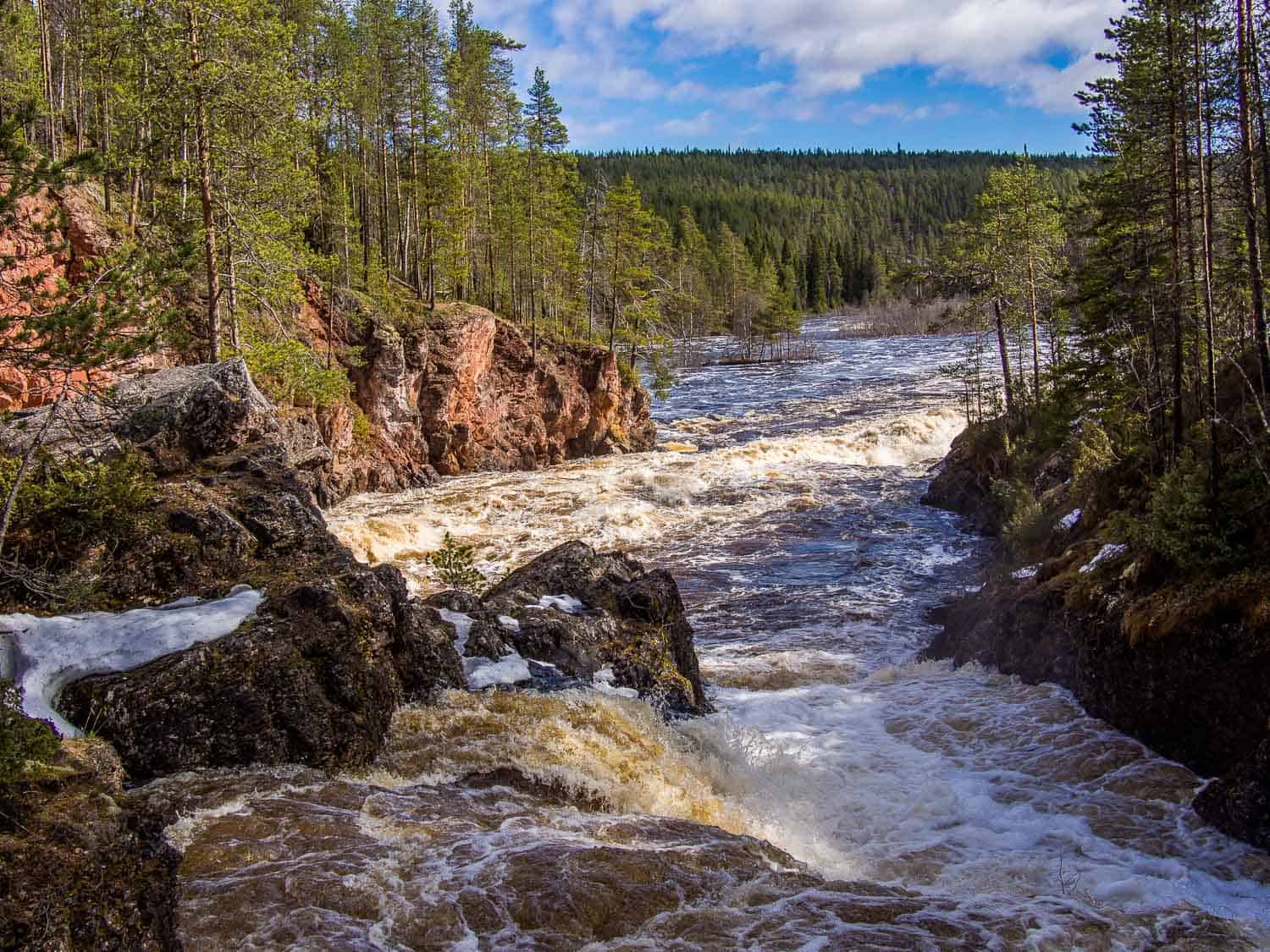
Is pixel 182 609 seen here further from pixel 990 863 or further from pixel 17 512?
pixel 990 863

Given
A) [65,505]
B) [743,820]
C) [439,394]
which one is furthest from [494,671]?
[439,394]

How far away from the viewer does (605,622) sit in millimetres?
10367

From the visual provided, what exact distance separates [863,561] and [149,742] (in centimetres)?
1614

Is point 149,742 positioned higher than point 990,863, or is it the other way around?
point 149,742

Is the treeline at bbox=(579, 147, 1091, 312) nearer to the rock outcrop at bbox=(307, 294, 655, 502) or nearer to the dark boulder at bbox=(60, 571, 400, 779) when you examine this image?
the rock outcrop at bbox=(307, 294, 655, 502)

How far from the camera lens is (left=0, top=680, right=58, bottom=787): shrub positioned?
4176 mm

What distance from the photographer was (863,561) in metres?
19.4

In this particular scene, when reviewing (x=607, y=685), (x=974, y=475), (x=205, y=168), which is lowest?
(x=607, y=685)

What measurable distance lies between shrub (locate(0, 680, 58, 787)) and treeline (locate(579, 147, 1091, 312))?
3341 inches

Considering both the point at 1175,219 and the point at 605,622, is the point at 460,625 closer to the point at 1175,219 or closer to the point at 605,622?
the point at 605,622

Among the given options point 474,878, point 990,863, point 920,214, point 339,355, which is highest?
point 920,214

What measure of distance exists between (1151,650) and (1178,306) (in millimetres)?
6677

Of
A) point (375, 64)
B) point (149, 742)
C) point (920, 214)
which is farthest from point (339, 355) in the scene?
point (920, 214)

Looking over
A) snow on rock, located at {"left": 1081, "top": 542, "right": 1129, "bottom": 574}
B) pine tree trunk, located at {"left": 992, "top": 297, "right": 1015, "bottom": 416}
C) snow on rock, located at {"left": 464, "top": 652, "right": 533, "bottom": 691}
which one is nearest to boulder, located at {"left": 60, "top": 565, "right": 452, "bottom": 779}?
snow on rock, located at {"left": 464, "top": 652, "right": 533, "bottom": 691}
